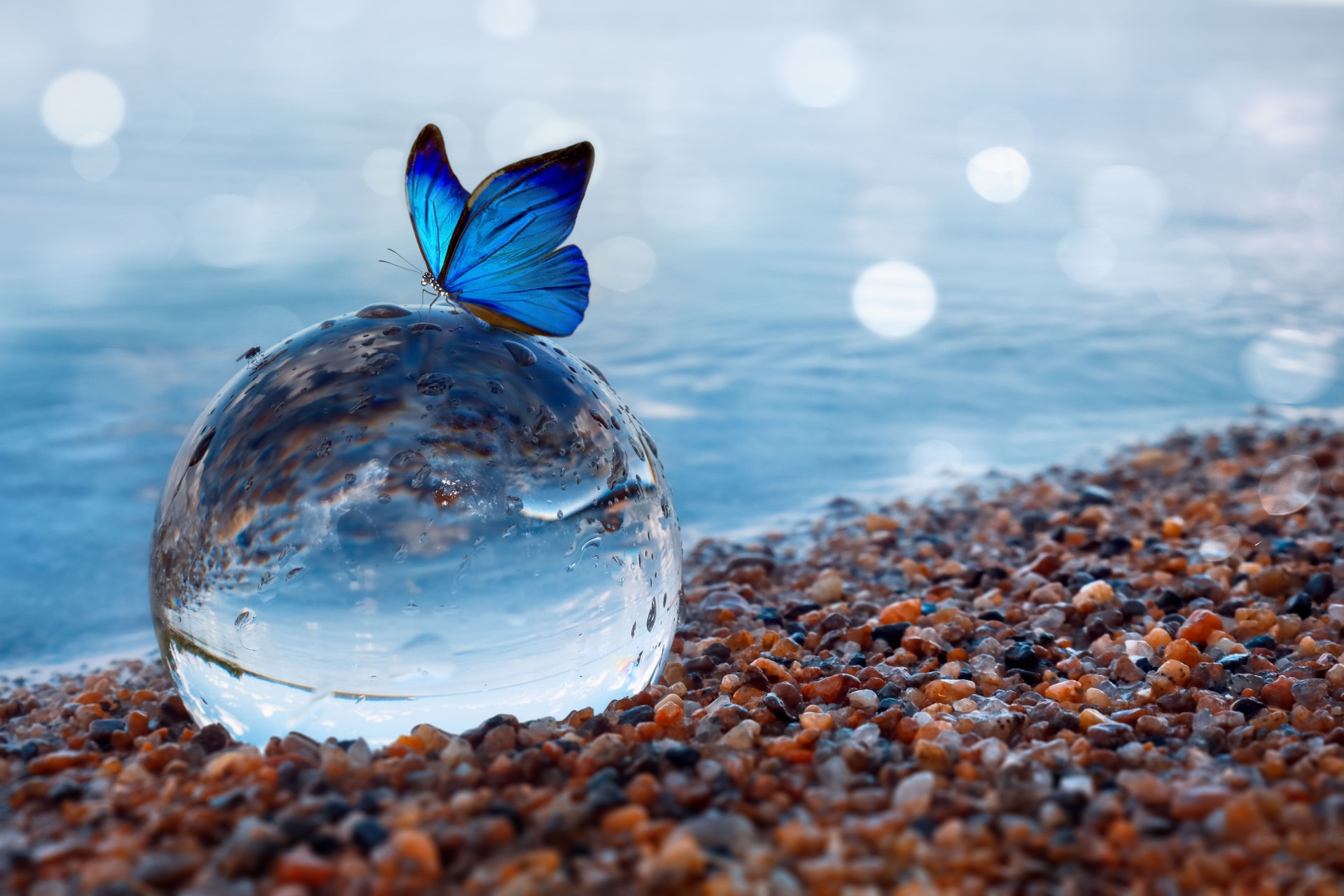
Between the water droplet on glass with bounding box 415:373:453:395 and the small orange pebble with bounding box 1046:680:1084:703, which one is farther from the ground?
the water droplet on glass with bounding box 415:373:453:395

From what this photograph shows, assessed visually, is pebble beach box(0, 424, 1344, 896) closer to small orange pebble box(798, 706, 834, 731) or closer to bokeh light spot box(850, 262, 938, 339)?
small orange pebble box(798, 706, 834, 731)

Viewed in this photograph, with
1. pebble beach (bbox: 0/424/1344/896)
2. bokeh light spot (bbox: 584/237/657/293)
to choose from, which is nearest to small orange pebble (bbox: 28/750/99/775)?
pebble beach (bbox: 0/424/1344/896)

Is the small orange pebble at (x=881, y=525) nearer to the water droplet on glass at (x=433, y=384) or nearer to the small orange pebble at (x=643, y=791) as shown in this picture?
the water droplet on glass at (x=433, y=384)

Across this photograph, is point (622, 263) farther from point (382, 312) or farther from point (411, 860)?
point (411, 860)

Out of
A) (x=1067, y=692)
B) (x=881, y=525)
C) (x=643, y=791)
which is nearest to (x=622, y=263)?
(x=881, y=525)

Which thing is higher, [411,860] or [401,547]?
[401,547]

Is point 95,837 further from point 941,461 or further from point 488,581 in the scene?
point 941,461

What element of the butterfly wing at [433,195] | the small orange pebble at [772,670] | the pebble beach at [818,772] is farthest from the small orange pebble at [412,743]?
Answer: the butterfly wing at [433,195]
